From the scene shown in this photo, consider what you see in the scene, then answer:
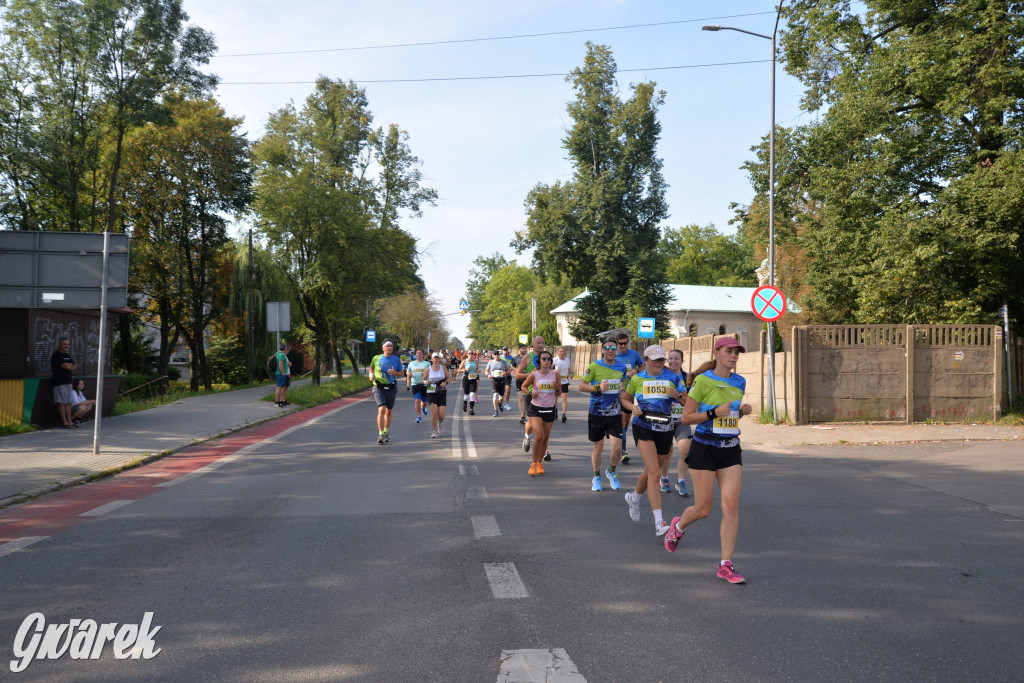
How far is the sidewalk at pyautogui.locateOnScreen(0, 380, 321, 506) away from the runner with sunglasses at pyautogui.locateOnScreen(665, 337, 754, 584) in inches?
292

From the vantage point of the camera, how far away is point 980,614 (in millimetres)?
5004

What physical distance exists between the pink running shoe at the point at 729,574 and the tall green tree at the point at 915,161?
16.6m

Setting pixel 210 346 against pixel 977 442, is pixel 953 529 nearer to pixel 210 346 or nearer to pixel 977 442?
pixel 977 442

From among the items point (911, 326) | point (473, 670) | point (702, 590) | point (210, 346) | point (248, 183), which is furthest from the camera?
point (210, 346)

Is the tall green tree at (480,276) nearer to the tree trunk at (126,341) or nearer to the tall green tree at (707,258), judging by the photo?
the tall green tree at (707,258)

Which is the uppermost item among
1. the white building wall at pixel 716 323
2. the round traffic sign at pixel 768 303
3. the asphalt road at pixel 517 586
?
the white building wall at pixel 716 323

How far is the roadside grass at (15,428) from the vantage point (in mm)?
15723

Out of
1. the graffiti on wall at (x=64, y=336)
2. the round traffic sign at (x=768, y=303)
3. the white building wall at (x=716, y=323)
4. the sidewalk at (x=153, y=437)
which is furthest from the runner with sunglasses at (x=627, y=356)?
the white building wall at (x=716, y=323)

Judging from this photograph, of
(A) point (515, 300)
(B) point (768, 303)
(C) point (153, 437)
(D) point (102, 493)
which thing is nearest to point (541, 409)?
(D) point (102, 493)

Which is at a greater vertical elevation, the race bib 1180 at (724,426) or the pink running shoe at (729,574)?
the race bib 1180 at (724,426)

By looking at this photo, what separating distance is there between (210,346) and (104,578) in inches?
1707

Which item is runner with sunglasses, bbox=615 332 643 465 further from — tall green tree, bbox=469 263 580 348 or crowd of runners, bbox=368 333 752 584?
tall green tree, bbox=469 263 580 348

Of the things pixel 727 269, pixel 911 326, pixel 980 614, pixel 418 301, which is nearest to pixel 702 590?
pixel 980 614

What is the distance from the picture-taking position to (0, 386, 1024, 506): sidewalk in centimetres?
1095
